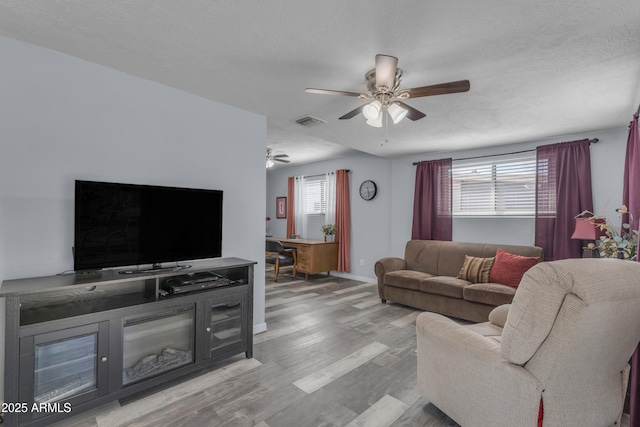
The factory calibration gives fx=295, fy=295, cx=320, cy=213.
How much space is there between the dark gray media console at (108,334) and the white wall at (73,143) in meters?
0.32

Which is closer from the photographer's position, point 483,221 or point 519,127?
point 519,127

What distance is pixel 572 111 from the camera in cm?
285

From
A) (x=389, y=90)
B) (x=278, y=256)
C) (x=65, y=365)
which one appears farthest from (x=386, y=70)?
(x=278, y=256)

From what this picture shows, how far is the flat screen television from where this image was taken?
190 centimetres

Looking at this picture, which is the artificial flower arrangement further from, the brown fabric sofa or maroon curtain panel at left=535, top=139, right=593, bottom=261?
the brown fabric sofa

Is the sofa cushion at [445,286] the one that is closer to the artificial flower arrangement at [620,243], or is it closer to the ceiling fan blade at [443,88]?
the artificial flower arrangement at [620,243]

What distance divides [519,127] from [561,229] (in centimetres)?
139

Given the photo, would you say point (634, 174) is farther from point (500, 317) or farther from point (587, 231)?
point (500, 317)

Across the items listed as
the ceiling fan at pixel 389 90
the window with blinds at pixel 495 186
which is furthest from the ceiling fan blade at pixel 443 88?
the window with blinds at pixel 495 186

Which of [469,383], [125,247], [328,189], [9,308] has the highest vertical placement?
[328,189]

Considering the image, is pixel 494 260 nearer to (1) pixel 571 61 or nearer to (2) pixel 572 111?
(2) pixel 572 111

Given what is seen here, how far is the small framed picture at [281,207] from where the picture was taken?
7.41 m

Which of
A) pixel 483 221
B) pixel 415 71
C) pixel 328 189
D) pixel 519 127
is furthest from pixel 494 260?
pixel 328 189

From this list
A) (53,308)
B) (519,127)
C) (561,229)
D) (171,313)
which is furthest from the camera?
(561,229)
